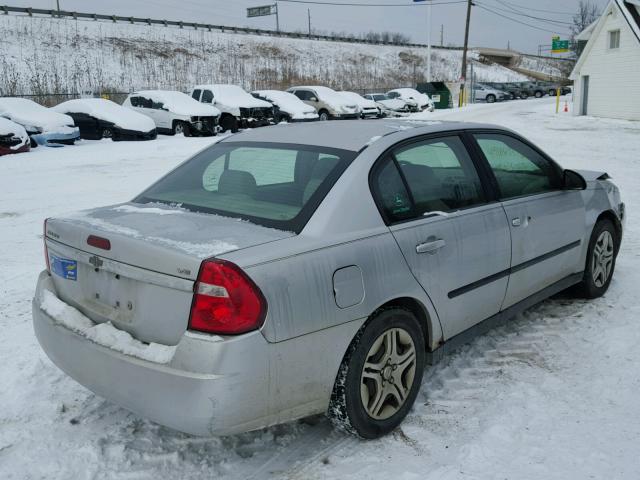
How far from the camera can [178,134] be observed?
842 inches

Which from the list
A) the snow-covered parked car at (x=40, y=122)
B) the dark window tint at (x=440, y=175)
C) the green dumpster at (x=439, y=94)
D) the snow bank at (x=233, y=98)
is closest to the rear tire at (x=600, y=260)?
the dark window tint at (x=440, y=175)

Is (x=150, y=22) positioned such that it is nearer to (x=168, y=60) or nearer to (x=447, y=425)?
(x=168, y=60)

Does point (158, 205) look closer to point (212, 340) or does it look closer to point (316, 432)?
point (212, 340)

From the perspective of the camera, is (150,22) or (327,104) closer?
(327,104)

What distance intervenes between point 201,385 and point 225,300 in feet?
1.14

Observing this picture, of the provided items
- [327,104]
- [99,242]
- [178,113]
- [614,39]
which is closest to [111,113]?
[178,113]

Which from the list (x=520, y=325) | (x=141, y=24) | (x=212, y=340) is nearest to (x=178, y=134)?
(x=520, y=325)

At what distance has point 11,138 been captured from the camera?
15.2 m

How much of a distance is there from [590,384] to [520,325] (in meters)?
0.98

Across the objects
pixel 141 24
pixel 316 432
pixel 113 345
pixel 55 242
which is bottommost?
pixel 316 432

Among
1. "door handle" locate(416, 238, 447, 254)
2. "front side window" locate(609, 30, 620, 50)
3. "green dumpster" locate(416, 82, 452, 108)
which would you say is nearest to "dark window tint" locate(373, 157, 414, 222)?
Result: "door handle" locate(416, 238, 447, 254)

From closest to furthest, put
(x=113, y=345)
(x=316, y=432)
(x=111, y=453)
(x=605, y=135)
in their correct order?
(x=113, y=345)
(x=111, y=453)
(x=316, y=432)
(x=605, y=135)

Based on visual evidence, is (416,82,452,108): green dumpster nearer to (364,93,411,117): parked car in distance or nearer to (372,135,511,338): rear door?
(364,93,411,117): parked car in distance

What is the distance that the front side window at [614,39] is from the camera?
94.0 ft
